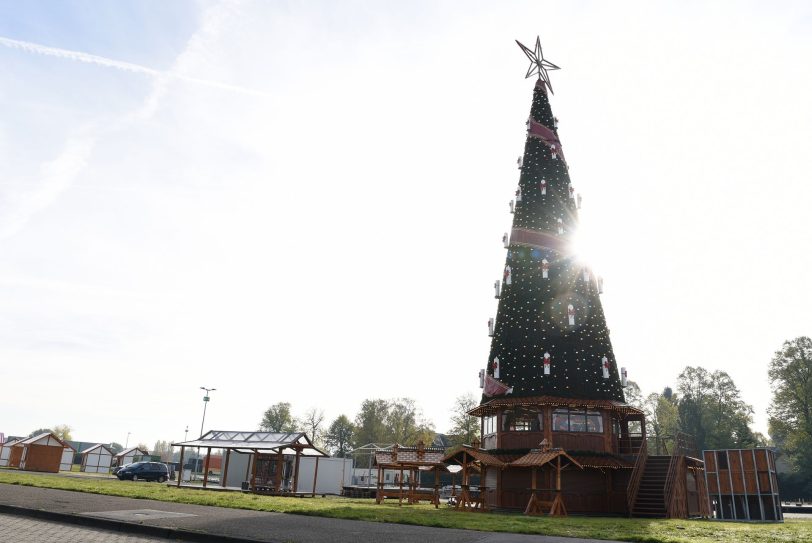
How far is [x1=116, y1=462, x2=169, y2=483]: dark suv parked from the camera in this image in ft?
150

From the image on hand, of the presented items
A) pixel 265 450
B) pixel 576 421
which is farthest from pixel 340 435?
pixel 576 421

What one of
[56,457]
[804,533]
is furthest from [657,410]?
[56,457]

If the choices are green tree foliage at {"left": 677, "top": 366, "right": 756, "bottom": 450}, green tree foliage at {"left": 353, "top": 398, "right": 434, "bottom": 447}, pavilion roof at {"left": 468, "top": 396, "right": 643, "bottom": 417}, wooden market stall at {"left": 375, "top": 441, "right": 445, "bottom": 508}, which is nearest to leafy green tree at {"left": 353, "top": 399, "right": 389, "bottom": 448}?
green tree foliage at {"left": 353, "top": 398, "right": 434, "bottom": 447}

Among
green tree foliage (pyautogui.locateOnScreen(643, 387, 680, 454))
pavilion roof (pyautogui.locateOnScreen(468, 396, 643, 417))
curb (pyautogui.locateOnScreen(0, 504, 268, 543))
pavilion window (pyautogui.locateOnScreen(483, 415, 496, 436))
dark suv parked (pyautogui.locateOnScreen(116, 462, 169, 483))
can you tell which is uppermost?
green tree foliage (pyautogui.locateOnScreen(643, 387, 680, 454))

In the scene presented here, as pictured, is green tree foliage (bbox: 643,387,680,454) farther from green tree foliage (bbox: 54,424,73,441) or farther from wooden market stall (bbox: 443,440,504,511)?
green tree foliage (bbox: 54,424,73,441)

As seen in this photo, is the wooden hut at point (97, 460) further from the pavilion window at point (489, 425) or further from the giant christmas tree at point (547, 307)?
the giant christmas tree at point (547, 307)

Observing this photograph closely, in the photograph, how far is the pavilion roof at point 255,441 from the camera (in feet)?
105

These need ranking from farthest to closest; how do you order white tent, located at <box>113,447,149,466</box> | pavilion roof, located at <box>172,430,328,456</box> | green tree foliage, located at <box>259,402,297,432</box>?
1. green tree foliage, located at <box>259,402,297,432</box>
2. white tent, located at <box>113,447,149,466</box>
3. pavilion roof, located at <box>172,430,328,456</box>

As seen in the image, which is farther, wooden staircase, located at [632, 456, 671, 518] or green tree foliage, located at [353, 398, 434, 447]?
green tree foliage, located at [353, 398, 434, 447]

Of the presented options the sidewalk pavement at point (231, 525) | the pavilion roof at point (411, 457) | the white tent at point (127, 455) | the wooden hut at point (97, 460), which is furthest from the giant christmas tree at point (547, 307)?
the white tent at point (127, 455)

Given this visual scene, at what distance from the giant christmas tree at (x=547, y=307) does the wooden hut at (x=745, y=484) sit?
5496 millimetres

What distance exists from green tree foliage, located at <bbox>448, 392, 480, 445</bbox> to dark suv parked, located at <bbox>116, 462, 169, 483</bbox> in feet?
98.1

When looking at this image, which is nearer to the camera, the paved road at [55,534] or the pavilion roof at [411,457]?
the paved road at [55,534]

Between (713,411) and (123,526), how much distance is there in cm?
6947
